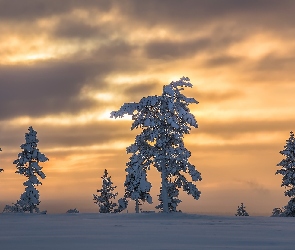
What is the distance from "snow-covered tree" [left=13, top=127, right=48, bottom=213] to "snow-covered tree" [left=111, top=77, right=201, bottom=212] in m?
21.2

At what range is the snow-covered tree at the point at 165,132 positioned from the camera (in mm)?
39625

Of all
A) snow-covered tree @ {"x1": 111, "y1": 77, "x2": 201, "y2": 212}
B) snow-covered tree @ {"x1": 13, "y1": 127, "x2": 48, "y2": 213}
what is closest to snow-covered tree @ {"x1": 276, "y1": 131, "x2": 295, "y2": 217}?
snow-covered tree @ {"x1": 111, "y1": 77, "x2": 201, "y2": 212}

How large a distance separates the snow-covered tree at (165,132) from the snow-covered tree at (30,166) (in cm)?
2122

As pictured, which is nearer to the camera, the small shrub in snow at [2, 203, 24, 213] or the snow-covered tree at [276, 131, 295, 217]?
the snow-covered tree at [276, 131, 295, 217]

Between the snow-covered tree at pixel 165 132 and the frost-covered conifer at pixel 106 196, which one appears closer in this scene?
the snow-covered tree at pixel 165 132

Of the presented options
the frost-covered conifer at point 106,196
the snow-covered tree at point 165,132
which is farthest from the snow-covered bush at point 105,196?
the snow-covered tree at point 165,132

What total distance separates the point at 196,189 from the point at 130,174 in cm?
612

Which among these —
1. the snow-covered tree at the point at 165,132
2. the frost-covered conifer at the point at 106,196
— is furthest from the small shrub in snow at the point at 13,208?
the snow-covered tree at the point at 165,132

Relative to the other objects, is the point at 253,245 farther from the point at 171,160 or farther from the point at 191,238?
the point at 171,160

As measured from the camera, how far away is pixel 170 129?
40.1 m

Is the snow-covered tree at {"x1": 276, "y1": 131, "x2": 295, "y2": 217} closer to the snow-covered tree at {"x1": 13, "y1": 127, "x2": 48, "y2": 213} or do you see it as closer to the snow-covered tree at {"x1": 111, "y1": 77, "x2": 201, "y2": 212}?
the snow-covered tree at {"x1": 111, "y1": 77, "x2": 201, "y2": 212}

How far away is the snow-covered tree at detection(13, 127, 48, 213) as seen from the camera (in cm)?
5838

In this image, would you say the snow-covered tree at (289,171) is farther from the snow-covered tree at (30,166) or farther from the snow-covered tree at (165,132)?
the snow-covered tree at (30,166)

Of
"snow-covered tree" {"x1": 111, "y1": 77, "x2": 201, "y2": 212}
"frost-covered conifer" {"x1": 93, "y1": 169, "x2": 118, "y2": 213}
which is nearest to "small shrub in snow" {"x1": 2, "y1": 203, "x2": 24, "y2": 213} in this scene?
"frost-covered conifer" {"x1": 93, "y1": 169, "x2": 118, "y2": 213}
